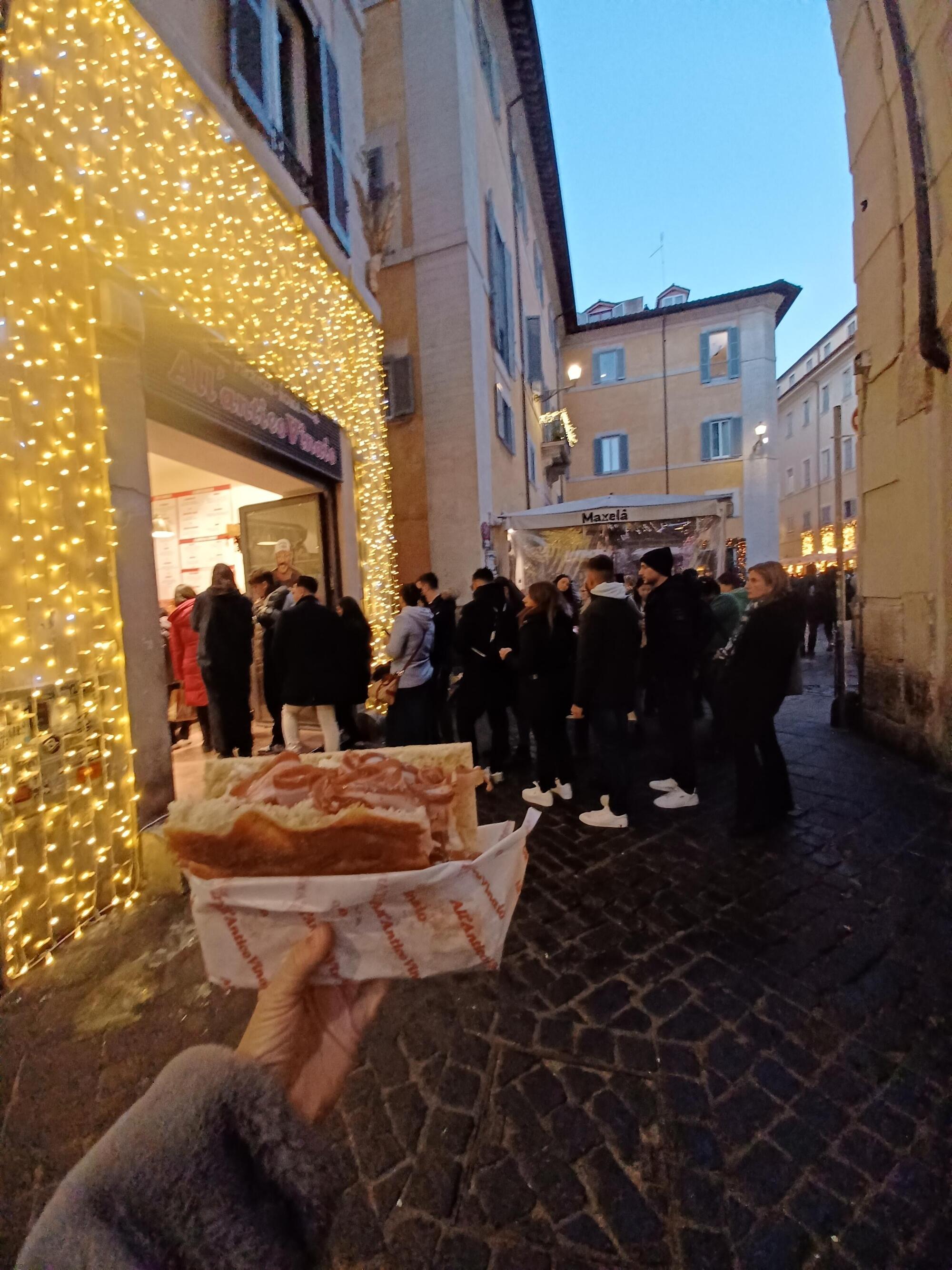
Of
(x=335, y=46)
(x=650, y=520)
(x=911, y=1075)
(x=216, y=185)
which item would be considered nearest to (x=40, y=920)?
(x=911, y=1075)

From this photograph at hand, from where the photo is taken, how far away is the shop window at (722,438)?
24.6m

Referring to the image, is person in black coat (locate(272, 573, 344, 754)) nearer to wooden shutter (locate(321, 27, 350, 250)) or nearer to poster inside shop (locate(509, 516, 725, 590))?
wooden shutter (locate(321, 27, 350, 250))

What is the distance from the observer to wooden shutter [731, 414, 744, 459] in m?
24.5

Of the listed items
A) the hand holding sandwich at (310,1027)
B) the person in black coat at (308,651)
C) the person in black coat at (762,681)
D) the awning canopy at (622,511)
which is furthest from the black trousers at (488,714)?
the awning canopy at (622,511)

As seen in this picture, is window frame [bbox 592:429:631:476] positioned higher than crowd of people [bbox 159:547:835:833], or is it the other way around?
window frame [bbox 592:429:631:476]

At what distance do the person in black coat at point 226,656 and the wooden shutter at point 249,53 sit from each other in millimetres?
4540

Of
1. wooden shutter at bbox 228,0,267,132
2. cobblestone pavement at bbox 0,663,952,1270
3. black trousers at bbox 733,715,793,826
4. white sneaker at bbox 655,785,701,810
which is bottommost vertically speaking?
cobblestone pavement at bbox 0,663,952,1270

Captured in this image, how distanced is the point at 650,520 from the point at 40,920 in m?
8.70

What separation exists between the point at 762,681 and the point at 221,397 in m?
5.10

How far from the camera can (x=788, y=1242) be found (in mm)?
1618

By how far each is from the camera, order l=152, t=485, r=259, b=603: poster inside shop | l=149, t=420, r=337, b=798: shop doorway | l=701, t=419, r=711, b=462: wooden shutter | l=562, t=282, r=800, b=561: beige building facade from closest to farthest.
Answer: l=149, t=420, r=337, b=798: shop doorway < l=152, t=485, r=259, b=603: poster inside shop < l=562, t=282, r=800, b=561: beige building facade < l=701, t=419, r=711, b=462: wooden shutter

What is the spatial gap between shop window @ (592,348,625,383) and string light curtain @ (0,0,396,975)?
81.3 ft

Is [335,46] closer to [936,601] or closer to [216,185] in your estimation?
[216,185]

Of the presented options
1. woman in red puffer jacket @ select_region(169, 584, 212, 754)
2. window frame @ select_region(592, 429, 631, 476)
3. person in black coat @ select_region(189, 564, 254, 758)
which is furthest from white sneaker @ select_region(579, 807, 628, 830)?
window frame @ select_region(592, 429, 631, 476)
